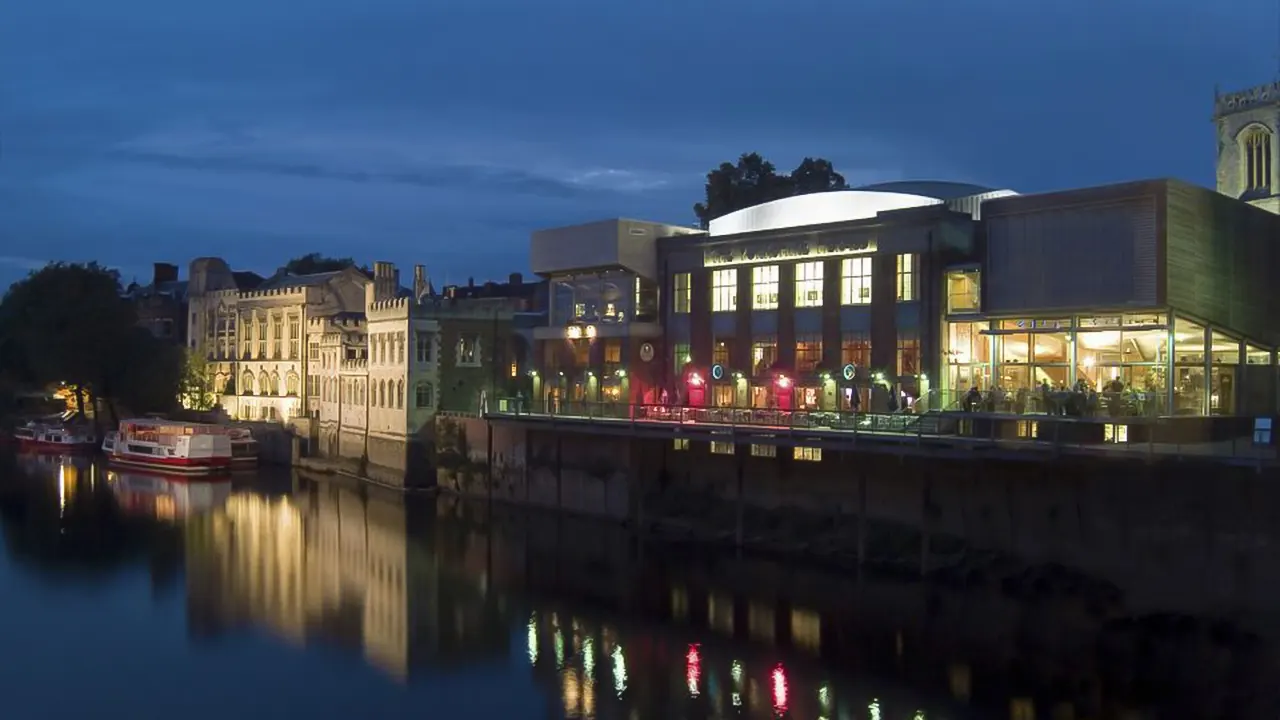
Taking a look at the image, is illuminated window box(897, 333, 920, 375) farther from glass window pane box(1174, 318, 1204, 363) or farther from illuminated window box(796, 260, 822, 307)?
glass window pane box(1174, 318, 1204, 363)

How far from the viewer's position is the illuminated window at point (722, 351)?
58156 millimetres

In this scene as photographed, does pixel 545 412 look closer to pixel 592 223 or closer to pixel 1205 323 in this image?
pixel 592 223

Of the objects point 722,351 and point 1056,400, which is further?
point 722,351

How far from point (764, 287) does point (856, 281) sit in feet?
17.8

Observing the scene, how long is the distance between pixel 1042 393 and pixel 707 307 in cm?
2196

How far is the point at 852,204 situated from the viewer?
56469 millimetres

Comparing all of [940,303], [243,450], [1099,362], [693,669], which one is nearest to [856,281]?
[940,303]

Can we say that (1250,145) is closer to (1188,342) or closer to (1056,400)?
(1188,342)

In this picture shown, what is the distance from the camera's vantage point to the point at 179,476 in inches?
3162

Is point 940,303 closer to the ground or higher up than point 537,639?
higher up

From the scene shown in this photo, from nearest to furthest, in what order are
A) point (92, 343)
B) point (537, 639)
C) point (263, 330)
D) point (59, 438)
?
point (537, 639), point (92, 343), point (263, 330), point (59, 438)

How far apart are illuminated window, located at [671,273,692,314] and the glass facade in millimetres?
15475

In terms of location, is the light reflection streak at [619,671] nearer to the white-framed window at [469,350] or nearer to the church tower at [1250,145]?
the white-framed window at [469,350]

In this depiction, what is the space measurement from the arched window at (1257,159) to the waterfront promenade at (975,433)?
49377mm
